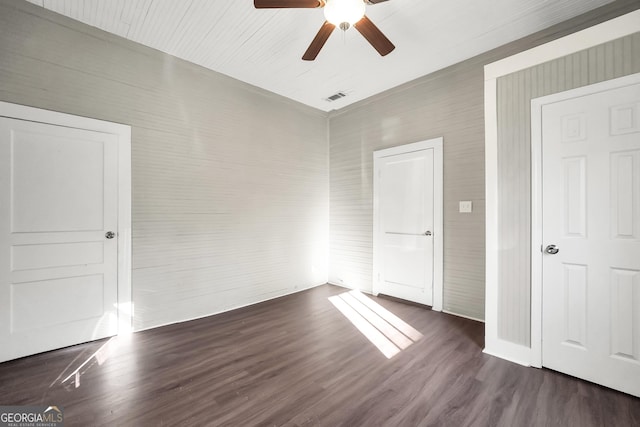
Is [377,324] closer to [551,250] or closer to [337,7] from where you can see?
[551,250]

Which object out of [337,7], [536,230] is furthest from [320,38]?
[536,230]

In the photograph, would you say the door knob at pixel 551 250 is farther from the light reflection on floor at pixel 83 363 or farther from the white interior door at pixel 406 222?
the light reflection on floor at pixel 83 363

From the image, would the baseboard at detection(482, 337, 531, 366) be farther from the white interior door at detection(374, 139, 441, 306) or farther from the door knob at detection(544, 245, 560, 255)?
the white interior door at detection(374, 139, 441, 306)

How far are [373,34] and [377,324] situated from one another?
291 centimetres

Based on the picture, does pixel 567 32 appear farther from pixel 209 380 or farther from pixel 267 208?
pixel 209 380

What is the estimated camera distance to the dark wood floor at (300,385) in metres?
1.75

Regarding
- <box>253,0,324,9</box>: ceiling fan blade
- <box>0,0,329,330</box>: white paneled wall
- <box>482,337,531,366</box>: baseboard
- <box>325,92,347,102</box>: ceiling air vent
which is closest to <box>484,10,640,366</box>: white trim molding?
<box>482,337,531,366</box>: baseboard

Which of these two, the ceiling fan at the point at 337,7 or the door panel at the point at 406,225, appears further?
the door panel at the point at 406,225

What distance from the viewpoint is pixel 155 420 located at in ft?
5.61

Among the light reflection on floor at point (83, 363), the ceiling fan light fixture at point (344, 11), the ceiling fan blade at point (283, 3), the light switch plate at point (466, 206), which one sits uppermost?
the ceiling fan blade at point (283, 3)

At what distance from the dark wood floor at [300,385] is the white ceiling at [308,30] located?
3128 millimetres

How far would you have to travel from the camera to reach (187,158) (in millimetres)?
Answer: 3355

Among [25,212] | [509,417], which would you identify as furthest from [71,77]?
[509,417]

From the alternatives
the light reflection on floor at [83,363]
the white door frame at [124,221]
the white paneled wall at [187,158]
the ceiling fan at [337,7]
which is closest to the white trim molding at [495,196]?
the ceiling fan at [337,7]
